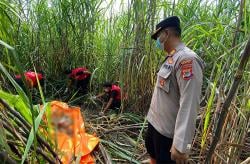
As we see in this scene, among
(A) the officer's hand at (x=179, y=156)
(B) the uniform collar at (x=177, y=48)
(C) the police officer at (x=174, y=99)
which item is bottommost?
(A) the officer's hand at (x=179, y=156)

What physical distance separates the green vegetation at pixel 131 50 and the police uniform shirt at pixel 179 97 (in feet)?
0.31

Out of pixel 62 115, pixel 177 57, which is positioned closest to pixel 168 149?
pixel 177 57

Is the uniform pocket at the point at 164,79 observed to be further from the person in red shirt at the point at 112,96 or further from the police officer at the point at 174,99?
the person in red shirt at the point at 112,96

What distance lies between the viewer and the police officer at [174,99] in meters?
1.89

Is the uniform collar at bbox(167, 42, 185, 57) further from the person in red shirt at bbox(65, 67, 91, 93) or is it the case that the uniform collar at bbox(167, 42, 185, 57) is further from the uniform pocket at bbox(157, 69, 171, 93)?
the person in red shirt at bbox(65, 67, 91, 93)

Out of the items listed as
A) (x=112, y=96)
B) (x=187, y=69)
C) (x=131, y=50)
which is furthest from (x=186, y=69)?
(x=112, y=96)

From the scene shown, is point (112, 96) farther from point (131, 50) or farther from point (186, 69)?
point (186, 69)

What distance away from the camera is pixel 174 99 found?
2.07 metres

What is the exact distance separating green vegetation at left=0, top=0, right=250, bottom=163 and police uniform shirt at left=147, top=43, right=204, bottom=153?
0.31 ft

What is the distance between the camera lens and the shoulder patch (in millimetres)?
1886

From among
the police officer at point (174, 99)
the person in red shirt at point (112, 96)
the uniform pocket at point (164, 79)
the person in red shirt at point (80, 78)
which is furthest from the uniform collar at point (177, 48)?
the person in red shirt at point (80, 78)

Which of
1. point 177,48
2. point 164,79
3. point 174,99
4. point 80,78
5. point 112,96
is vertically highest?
point 177,48

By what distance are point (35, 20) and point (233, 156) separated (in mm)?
3409

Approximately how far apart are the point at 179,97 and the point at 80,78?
7.33ft
